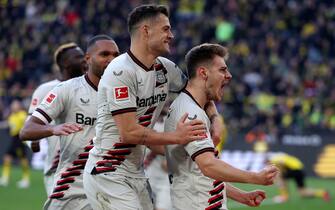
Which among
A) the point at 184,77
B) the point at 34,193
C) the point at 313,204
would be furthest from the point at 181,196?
the point at 34,193

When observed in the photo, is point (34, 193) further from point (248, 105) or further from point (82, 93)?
point (82, 93)

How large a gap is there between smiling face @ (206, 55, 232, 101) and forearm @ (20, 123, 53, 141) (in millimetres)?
1620

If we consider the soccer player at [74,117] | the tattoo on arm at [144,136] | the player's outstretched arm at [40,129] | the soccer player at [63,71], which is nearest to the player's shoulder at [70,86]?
the soccer player at [74,117]

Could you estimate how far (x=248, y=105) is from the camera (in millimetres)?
28141

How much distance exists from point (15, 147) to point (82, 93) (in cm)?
1548

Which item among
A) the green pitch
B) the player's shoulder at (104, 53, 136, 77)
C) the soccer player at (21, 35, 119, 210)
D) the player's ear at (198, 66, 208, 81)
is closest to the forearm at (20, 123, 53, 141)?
the soccer player at (21, 35, 119, 210)

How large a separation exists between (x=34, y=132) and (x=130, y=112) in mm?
1405

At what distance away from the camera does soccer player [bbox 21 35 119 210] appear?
7992 mm

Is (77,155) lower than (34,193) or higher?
higher

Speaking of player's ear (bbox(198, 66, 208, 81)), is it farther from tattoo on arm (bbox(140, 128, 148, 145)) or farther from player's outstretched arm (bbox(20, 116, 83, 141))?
player's outstretched arm (bbox(20, 116, 83, 141))

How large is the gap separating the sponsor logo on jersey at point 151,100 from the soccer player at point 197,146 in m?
0.16

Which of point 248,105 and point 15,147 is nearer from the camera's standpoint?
point 15,147

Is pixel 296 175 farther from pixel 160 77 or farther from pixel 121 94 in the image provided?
pixel 121 94

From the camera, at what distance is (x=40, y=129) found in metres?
7.72
